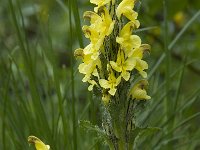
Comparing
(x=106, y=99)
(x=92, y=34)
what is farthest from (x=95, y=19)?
(x=106, y=99)

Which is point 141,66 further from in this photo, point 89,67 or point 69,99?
point 69,99

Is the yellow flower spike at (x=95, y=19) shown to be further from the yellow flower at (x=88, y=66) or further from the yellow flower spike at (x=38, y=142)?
the yellow flower spike at (x=38, y=142)

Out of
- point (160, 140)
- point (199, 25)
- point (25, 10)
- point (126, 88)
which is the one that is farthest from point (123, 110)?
point (25, 10)

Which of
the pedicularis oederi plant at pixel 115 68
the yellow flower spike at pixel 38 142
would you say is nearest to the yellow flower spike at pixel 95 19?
the pedicularis oederi plant at pixel 115 68

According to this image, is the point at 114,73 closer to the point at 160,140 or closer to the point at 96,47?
the point at 96,47

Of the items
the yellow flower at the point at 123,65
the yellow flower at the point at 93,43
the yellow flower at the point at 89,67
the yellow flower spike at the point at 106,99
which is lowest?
the yellow flower spike at the point at 106,99

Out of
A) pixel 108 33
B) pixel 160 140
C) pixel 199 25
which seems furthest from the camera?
pixel 199 25

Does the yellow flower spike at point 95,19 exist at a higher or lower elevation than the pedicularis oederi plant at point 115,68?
higher
